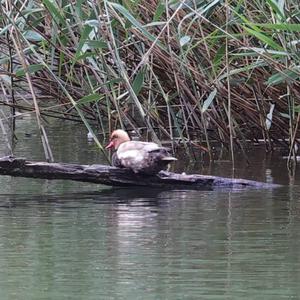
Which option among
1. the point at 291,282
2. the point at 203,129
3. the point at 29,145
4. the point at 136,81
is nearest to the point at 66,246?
the point at 291,282

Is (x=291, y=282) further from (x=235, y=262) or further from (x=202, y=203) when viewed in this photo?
(x=202, y=203)

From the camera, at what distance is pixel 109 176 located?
805 centimetres

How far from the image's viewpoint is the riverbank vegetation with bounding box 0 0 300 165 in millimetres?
8188

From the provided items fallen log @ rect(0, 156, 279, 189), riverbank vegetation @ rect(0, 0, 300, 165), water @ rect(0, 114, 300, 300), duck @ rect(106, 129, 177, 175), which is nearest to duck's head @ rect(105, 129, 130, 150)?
riverbank vegetation @ rect(0, 0, 300, 165)

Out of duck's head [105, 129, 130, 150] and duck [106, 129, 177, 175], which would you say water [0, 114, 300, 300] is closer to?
duck [106, 129, 177, 175]

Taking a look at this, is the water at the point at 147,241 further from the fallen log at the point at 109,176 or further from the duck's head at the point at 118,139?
the duck's head at the point at 118,139

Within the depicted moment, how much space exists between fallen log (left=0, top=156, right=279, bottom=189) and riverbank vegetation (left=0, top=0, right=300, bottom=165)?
185mm

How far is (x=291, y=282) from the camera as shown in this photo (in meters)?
5.23

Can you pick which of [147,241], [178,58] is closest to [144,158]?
[178,58]

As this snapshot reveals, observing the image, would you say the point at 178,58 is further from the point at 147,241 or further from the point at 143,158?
the point at 147,241

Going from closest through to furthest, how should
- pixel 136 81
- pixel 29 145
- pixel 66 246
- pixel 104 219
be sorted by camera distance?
pixel 66 246
pixel 104 219
pixel 136 81
pixel 29 145

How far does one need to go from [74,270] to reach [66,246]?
0.62 m

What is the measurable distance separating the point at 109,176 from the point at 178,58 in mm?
1225

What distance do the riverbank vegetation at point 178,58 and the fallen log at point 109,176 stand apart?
185mm
